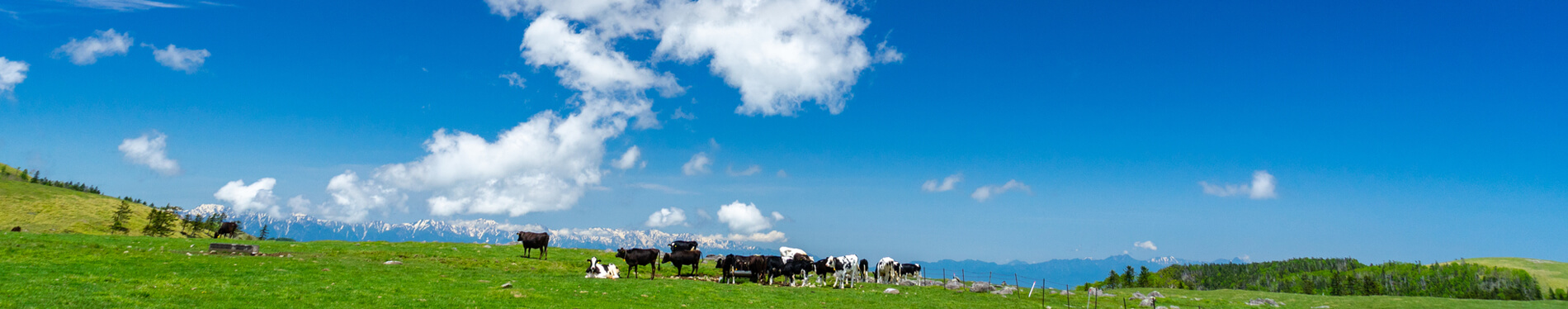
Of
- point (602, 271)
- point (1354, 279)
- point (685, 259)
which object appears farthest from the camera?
point (1354, 279)

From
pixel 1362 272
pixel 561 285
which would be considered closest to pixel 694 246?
pixel 561 285

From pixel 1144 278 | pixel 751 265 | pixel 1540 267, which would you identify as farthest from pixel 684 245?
pixel 1540 267

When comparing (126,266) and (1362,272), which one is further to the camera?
(1362,272)

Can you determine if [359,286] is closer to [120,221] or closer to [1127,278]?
[120,221]

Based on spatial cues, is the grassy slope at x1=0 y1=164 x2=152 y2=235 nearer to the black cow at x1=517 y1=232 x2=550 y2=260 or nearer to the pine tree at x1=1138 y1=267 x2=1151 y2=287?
the black cow at x1=517 y1=232 x2=550 y2=260

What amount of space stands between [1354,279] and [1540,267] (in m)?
44.8

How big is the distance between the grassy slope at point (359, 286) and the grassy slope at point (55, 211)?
53.6 metres

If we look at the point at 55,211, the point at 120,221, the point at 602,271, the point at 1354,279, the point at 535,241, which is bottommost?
the point at 602,271

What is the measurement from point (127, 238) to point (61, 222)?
5662cm

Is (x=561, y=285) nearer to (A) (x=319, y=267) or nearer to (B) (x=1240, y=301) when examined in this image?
(A) (x=319, y=267)

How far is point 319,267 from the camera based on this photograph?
27.6 m

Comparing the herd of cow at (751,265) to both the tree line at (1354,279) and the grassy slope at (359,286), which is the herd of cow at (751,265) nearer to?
the grassy slope at (359,286)

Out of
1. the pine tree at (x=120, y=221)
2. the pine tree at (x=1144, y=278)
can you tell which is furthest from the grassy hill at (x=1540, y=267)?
the pine tree at (x=120, y=221)

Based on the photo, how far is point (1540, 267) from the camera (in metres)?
124
